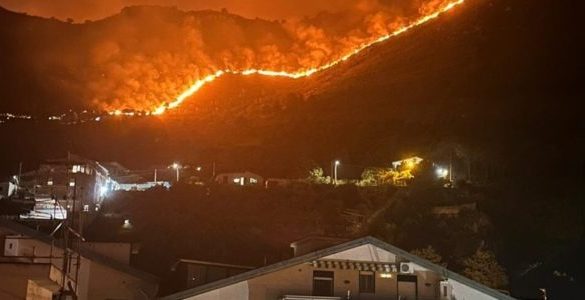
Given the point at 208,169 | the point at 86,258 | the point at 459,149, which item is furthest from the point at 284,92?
the point at 86,258

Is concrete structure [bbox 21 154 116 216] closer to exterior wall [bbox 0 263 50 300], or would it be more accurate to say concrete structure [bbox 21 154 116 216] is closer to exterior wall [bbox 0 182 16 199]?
exterior wall [bbox 0 182 16 199]

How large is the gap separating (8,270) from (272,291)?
777 centimetres

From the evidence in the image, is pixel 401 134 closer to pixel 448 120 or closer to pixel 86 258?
pixel 448 120

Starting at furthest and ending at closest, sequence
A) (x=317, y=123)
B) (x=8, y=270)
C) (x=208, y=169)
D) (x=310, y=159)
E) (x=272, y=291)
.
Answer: (x=317, y=123) → (x=310, y=159) → (x=208, y=169) → (x=272, y=291) → (x=8, y=270)

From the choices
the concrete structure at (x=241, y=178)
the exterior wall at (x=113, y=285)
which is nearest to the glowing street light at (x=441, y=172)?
the concrete structure at (x=241, y=178)

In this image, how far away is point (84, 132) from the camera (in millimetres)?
85500

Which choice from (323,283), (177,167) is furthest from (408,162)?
(323,283)

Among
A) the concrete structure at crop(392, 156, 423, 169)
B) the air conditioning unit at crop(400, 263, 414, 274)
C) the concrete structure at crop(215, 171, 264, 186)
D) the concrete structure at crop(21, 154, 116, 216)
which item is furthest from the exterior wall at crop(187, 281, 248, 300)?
the concrete structure at crop(215, 171, 264, 186)

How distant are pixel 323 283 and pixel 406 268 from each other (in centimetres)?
270

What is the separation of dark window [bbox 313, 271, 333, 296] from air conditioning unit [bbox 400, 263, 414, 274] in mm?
2276

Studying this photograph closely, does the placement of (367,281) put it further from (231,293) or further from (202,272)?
(202,272)

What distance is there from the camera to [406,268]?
2455 cm

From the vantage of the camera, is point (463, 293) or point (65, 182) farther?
point (65, 182)

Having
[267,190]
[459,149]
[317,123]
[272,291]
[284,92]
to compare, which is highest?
[284,92]
